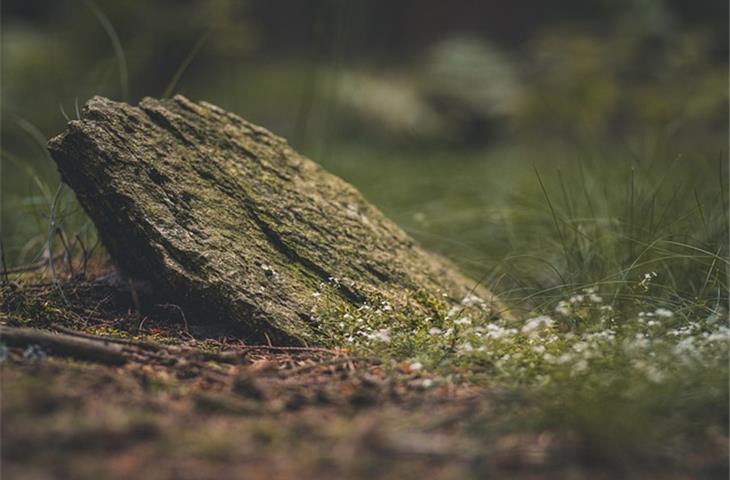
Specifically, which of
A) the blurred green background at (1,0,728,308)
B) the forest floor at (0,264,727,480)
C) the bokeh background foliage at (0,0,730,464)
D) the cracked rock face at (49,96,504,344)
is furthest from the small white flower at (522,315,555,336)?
the cracked rock face at (49,96,504,344)

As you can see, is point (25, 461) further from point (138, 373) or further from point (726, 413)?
point (726, 413)

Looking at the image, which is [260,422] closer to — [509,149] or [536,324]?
[536,324]

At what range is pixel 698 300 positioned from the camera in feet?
8.22

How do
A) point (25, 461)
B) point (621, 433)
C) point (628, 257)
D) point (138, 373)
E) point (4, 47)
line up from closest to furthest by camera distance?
point (25, 461) → point (621, 433) → point (138, 373) → point (628, 257) → point (4, 47)

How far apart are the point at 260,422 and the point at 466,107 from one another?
8.31 metres

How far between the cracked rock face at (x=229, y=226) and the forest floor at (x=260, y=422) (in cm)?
31

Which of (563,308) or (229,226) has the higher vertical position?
(563,308)

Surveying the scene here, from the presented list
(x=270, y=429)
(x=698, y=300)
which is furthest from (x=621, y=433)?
(x=698, y=300)

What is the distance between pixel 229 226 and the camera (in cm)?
261

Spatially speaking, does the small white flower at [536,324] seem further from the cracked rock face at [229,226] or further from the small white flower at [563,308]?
the cracked rock face at [229,226]

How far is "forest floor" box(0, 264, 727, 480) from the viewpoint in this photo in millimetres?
1444

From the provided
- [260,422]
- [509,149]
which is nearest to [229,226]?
[260,422]

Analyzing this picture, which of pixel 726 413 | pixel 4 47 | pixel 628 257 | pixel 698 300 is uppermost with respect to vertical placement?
pixel 4 47

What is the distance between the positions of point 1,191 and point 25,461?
3867mm
